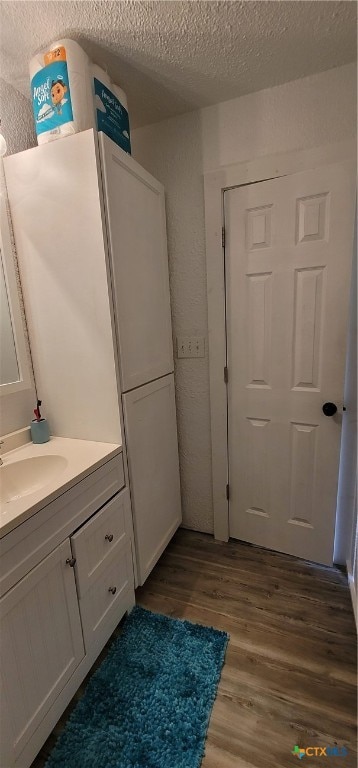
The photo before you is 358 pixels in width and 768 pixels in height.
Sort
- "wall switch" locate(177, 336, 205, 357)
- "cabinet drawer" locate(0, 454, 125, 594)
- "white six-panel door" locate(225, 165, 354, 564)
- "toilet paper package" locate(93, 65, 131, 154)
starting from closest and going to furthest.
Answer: "cabinet drawer" locate(0, 454, 125, 594) → "toilet paper package" locate(93, 65, 131, 154) → "white six-panel door" locate(225, 165, 354, 564) → "wall switch" locate(177, 336, 205, 357)

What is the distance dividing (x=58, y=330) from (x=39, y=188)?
55 cm

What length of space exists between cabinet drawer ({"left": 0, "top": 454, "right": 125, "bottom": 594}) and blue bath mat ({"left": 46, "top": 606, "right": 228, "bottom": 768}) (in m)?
0.65

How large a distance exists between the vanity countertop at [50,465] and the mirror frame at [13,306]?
0.27 meters

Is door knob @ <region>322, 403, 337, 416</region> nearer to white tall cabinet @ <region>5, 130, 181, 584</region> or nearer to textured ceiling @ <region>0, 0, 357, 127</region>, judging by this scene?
white tall cabinet @ <region>5, 130, 181, 584</region>

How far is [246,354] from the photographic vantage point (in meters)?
1.67

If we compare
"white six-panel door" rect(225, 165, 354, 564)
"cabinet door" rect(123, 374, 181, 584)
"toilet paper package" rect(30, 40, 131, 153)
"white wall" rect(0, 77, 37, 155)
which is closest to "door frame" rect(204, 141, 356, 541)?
"white six-panel door" rect(225, 165, 354, 564)

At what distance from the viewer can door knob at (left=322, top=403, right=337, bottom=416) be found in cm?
150

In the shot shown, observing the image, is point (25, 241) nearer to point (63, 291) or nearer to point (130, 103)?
point (63, 291)

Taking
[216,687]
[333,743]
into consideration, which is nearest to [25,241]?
[216,687]

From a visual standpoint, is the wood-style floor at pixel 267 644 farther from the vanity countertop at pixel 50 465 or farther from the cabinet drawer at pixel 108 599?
the vanity countertop at pixel 50 465

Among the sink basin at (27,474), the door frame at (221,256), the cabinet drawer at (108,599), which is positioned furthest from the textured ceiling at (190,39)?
the cabinet drawer at (108,599)

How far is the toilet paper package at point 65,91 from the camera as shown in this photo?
43.1 inches

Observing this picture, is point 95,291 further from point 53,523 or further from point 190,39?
point 190,39

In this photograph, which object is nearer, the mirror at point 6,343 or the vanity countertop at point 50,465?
the vanity countertop at point 50,465
